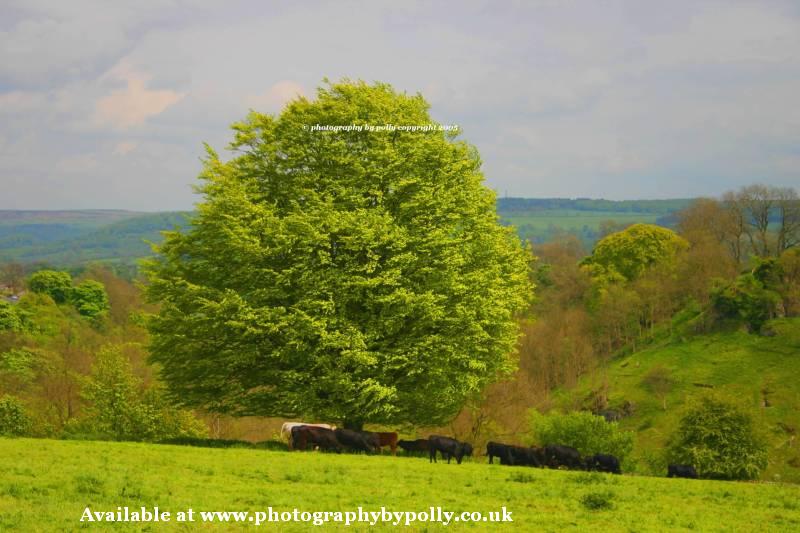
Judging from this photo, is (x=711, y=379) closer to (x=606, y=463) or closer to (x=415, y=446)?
(x=606, y=463)

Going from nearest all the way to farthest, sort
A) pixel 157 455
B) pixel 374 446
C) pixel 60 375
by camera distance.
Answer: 1. pixel 157 455
2. pixel 374 446
3. pixel 60 375

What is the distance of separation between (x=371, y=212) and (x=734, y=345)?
55934 mm

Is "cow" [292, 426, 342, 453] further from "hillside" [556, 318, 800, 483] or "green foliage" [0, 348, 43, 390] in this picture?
"green foliage" [0, 348, 43, 390]

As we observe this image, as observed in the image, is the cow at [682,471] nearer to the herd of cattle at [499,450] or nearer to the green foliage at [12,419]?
the herd of cattle at [499,450]

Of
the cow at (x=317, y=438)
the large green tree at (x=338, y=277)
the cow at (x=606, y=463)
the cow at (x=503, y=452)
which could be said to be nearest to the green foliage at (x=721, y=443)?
the cow at (x=606, y=463)

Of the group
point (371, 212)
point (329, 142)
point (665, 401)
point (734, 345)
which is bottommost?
point (665, 401)

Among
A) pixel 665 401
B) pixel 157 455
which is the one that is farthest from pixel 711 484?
pixel 665 401

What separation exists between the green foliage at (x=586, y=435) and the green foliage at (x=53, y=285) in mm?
125768

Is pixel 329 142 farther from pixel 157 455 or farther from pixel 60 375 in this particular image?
pixel 60 375

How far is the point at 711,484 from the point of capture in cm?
2716

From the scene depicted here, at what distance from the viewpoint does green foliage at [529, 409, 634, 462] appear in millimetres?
34781

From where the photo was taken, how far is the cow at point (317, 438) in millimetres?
31312

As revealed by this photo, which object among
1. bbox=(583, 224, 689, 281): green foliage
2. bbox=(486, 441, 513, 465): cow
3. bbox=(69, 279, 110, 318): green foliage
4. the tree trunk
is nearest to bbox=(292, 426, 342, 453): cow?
the tree trunk

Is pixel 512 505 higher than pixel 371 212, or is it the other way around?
pixel 371 212
